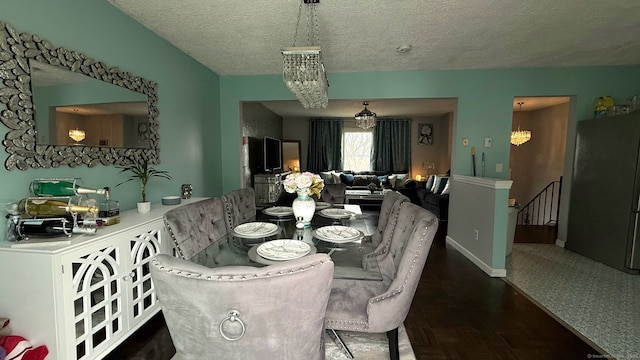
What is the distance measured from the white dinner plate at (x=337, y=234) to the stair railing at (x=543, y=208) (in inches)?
222

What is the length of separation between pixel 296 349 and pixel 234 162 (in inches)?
144

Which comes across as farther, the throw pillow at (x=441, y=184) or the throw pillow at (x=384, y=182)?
the throw pillow at (x=384, y=182)

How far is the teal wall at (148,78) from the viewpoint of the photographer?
160 centimetres

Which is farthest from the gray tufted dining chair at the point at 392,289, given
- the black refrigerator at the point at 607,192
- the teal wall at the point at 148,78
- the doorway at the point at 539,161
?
the doorway at the point at 539,161

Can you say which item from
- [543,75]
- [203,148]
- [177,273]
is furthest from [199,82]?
[543,75]

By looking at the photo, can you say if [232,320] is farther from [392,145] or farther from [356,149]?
[356,149]

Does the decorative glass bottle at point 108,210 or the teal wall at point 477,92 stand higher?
the teal wall at point 477,92

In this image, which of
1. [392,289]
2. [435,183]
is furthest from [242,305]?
[435,183]

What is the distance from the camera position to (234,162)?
4.16 meters


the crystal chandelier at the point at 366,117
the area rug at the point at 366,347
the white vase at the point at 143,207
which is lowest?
the area rug at the point at 366,347

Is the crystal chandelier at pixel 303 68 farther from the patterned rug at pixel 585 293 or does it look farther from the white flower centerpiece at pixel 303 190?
the patterned rug at pixel 585 293

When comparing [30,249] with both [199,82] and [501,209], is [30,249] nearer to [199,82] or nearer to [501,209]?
[199,82]

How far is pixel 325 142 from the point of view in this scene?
820cm

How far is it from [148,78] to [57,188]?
1314mm
